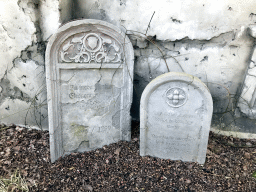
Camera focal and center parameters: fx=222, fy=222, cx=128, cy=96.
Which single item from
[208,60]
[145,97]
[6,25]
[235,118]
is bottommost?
[235,118]

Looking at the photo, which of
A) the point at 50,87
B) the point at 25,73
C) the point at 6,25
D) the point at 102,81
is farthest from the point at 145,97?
the point at 6,25

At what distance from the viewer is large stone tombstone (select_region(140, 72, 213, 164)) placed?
237 centimetres

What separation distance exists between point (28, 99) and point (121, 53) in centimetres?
154

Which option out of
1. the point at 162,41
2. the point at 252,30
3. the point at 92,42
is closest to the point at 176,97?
the point at 162,41

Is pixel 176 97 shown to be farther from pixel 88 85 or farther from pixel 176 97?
Answer: pixel 88 85

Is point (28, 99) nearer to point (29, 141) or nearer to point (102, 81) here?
point (29, 141)

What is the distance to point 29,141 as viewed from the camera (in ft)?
9.86

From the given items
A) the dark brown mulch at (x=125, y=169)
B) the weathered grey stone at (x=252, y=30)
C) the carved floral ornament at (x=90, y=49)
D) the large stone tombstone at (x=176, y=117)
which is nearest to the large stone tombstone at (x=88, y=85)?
the carved floral ornament at (x=90, y=49)

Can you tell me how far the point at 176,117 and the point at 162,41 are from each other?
3.33 ft

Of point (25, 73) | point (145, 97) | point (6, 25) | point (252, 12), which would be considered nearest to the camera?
point (145, 97)

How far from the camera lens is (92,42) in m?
2.48

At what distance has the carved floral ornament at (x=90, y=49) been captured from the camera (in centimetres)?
246

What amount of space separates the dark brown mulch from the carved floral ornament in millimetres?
1121

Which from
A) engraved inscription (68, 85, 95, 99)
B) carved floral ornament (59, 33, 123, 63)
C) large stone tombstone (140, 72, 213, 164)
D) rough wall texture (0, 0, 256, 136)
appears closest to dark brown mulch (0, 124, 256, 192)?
large stone tombstone (140, 72, 213, 164)
